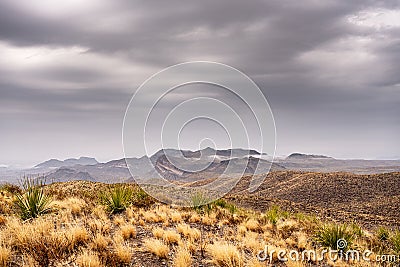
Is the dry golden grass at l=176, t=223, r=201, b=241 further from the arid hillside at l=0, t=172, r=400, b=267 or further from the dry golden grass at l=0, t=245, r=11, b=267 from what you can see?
the dry golden grass at l=0, t=245, r=11, b=267

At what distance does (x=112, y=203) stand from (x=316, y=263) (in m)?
8.80

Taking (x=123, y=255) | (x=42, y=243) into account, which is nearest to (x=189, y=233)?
(x=123, y=255)

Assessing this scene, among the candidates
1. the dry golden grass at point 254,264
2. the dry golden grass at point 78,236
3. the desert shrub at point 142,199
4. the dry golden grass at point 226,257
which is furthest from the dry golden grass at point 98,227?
the desert shrub at point 142,199

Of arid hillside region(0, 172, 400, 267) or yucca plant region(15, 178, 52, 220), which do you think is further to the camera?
yucca plant region(15, 178, 52, 220)

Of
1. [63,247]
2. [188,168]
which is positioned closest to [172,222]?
[188,168]

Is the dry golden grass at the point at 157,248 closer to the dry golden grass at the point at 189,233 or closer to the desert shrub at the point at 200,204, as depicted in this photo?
the dry golden grass at the point at 189,233

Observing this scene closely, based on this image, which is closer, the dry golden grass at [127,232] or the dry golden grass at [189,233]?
the dry golden grass at [127,232]

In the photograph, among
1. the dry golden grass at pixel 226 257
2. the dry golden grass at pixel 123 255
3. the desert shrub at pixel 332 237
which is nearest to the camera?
the dry golden grass at pixel 123 255

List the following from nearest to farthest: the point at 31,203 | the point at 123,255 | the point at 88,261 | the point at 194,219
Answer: the point at 88,261 < the point at 123,255 < the point at 31,203 < the point at 194,219

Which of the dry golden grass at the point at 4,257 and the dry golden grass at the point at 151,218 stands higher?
the dry golden grass at the point at 4,257

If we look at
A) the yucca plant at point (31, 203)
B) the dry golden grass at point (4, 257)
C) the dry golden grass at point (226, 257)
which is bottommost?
the dry golden grass at point (226, 257)

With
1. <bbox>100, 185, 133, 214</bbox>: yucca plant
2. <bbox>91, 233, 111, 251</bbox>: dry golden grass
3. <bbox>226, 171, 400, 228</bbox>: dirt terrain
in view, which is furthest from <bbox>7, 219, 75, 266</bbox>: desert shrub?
<bbox>226, 171, 400, 228</bbox>: dirt terrain

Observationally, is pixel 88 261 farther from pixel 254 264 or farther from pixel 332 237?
pixel 332 237

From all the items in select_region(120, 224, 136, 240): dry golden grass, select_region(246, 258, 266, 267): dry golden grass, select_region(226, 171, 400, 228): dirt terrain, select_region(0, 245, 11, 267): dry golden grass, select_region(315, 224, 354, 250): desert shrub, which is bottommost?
select_region(226, 171, 400, 228): dirt terrain
